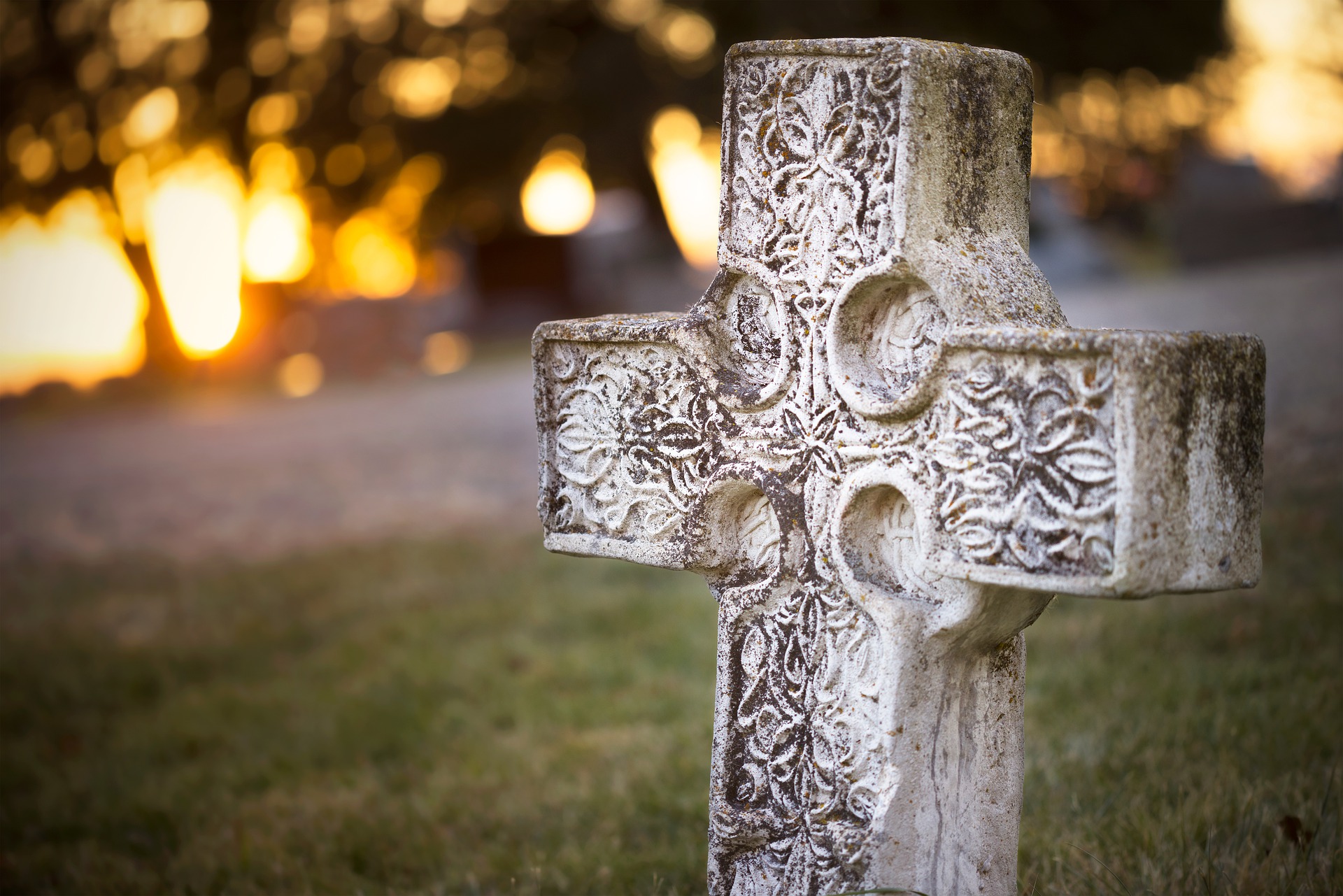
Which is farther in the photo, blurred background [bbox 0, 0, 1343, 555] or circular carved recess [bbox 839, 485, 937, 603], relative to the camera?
blurred background [bbox 0, 0, 1343, 555]

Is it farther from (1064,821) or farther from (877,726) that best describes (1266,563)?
(877,726)

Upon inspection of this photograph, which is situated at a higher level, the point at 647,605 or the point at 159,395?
the point at 159,395

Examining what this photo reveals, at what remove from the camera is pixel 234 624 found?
18.8 feet

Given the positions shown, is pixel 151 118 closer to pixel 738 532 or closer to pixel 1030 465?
pixel 738 532

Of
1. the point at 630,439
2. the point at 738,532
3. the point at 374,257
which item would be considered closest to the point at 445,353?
the point at 374,257

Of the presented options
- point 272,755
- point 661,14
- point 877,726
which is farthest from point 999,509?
point 661,14

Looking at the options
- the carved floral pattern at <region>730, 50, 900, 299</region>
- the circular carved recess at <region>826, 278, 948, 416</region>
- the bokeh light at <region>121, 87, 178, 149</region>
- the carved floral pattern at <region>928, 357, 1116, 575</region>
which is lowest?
the carved floral pattern at <region>928, 357, 1116, 575</region>

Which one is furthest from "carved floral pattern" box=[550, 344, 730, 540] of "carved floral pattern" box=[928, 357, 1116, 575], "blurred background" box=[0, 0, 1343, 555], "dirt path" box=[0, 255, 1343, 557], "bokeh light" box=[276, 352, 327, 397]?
"bokeh light" box=[276, 352, 327, 397]

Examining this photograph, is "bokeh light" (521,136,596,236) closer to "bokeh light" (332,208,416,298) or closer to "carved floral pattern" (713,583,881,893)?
"bokeh light" (332,208,416,298)

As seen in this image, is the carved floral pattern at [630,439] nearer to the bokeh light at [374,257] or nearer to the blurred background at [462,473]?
the blurred background at [462,473]

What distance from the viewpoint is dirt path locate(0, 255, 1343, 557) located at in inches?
293

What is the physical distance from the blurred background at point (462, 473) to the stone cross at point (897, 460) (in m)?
0.51

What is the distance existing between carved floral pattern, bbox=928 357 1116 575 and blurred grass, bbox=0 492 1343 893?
0.85 meters

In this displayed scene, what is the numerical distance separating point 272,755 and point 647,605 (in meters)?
1.75
